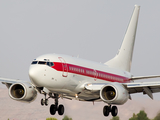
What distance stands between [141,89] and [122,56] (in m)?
11.9

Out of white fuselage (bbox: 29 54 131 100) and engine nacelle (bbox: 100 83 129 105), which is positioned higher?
white fuselage (bbox: 29 54 131 100)

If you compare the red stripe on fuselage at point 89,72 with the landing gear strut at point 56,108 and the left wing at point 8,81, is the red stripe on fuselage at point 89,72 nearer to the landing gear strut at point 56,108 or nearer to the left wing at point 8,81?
the landing gear strut at point 56,108

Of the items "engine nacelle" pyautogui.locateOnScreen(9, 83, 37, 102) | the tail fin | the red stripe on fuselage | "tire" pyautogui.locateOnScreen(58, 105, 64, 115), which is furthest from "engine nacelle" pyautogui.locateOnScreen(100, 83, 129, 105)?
the tail fin

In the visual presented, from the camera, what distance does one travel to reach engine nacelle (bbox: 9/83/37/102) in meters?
35.8

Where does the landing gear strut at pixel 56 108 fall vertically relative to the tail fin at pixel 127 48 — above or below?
below

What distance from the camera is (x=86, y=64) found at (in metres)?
37.5

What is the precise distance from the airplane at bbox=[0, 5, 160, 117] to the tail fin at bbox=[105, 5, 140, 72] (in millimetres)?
5886

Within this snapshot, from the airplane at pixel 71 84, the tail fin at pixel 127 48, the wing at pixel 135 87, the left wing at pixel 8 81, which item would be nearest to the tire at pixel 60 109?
the airplane at pixel 71 84

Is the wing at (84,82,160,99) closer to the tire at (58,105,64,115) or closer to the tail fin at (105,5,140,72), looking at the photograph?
the tire at (58,105,64,115)

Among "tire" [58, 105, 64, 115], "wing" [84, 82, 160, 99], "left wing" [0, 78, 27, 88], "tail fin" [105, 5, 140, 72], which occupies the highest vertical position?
"tail fin" [105, 5, 140, 72]

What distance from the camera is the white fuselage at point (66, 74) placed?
32.0 m

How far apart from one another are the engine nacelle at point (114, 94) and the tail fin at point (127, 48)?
34.8 ft

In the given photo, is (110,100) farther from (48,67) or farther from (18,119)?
(18,119)

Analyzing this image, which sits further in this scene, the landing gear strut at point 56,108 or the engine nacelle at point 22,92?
the landing gear strut at point 56,108
